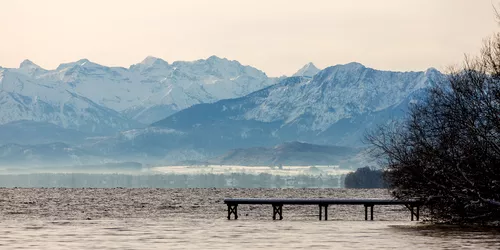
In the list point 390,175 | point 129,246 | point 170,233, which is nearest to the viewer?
A: point 129,246

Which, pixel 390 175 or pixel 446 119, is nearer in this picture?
pixel 446 119

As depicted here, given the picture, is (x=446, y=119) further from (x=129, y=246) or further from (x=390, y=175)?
(x=129, y=246)

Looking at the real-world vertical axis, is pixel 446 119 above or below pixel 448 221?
above

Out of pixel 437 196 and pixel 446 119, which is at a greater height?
pixel 446 119

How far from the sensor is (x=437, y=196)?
55719 mm

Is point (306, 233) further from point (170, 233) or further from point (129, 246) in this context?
point (129, 246)

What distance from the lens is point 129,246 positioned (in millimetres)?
44469

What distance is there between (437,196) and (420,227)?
3060mm

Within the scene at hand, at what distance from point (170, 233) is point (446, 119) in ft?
50.8

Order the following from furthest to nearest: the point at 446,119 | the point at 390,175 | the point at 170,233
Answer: the point at 390,175 → the point at 446,119 → the point at 170,233

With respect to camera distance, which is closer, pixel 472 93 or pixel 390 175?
pixel 472 93

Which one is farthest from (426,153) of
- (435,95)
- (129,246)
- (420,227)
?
(129,246)

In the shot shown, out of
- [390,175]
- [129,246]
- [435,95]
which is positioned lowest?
[129,246]

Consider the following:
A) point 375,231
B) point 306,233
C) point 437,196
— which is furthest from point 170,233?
point 437,196
